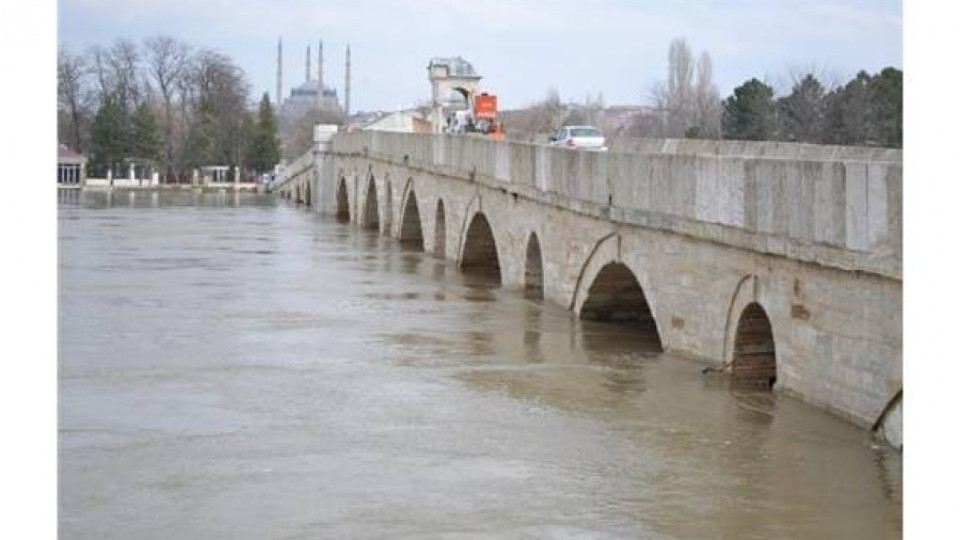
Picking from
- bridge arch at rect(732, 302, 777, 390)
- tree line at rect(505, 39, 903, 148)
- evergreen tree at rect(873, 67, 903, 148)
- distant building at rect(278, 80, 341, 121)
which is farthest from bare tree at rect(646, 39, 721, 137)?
distant building at rect(278, 80, 341, 121)

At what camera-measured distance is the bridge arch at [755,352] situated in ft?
36.0

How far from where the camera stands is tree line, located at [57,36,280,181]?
55656 millimetres

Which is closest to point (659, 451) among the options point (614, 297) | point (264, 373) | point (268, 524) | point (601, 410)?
point (601, 410)

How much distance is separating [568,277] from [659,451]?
6.22 meters

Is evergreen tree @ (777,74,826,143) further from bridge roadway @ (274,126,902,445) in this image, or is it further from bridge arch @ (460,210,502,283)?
bridge roadway @ (274,126,902,445)

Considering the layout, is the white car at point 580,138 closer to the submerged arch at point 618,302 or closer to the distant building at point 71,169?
the submerged arch at point 618,302

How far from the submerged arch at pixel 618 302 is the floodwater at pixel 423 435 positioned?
9.4 inches

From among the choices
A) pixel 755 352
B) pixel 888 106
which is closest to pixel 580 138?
pixel 888 106

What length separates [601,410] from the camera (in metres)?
10.4

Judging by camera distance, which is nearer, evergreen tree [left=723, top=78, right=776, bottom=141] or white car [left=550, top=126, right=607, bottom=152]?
white car [left=550, top=126, right=607, bottom=152]

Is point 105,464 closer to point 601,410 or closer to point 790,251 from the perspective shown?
point 601,410

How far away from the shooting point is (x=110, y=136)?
2164 inches

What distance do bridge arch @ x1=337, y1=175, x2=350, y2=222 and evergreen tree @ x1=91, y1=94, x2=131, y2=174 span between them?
19759 mm
